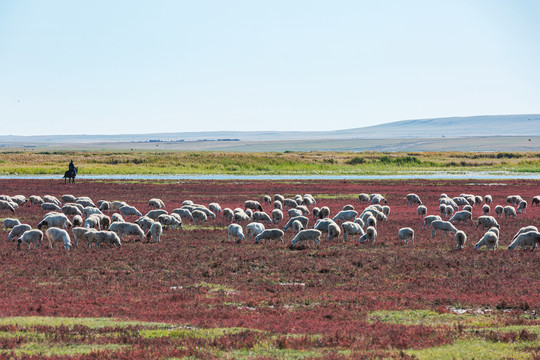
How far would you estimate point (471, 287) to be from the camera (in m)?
19.5

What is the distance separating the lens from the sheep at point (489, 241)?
1015 inches

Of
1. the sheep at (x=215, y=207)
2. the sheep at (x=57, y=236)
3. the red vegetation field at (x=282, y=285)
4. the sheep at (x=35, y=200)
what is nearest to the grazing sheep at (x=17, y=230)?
the red vegetation field at (x=282, y=285)

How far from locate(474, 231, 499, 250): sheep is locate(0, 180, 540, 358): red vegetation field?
0.57 meters

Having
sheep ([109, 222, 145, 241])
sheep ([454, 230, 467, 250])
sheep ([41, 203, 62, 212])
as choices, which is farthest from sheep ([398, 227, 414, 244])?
sheep ([41, 203, 62, 212])

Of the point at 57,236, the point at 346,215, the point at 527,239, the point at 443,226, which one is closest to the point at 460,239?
the point at 527,239

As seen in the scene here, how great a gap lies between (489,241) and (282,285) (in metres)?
10.7

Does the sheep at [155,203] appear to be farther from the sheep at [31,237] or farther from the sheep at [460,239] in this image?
the sheep at [460,239]

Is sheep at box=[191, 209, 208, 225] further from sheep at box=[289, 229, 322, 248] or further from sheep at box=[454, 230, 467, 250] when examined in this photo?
sheep at box=[454, 230, 467, 250]

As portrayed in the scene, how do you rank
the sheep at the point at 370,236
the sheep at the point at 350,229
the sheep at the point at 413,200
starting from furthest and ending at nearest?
the sheep at the point at 413,200 → the sheep at the point at 350,229 → the sheep at the point at 370,236

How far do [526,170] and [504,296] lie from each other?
100966mm

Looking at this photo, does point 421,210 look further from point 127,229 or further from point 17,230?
point 17,230

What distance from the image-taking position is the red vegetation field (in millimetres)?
14641


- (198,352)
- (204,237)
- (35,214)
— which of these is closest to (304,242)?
(204,237)

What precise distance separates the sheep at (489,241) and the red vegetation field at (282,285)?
1.88ft
